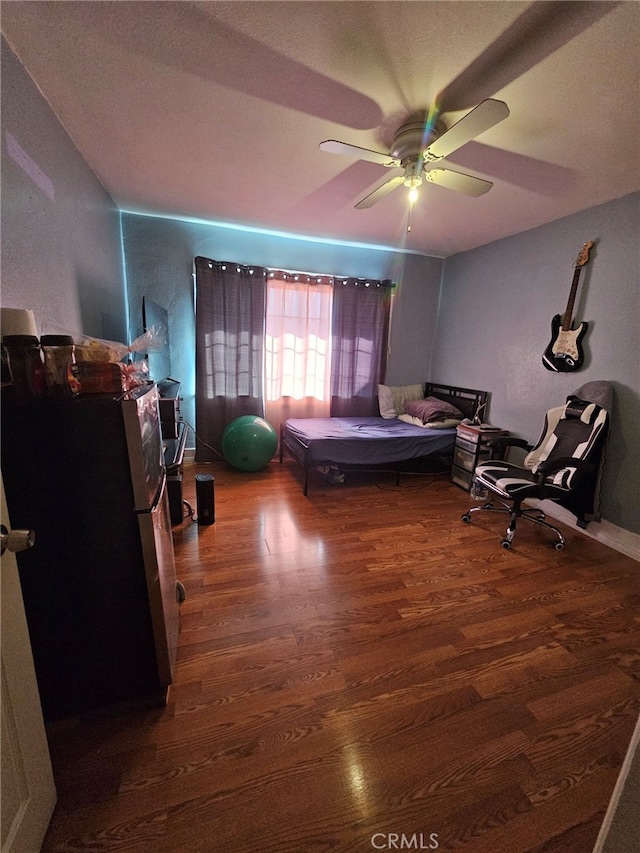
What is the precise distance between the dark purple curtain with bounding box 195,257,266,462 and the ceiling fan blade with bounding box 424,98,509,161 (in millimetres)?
2371

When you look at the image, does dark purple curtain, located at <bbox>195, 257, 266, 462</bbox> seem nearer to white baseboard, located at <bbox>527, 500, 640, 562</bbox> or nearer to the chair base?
the chair base

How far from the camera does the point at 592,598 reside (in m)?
1.92

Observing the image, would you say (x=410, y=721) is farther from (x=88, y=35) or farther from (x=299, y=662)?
(x=88, y=35)

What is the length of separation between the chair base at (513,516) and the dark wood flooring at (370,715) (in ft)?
0.55

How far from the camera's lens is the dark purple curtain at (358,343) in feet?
13.0

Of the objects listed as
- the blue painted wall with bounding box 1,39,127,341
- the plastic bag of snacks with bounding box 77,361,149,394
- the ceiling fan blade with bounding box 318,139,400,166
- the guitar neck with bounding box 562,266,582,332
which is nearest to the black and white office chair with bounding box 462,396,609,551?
the guitar neck with bounding box 562,266,582,332

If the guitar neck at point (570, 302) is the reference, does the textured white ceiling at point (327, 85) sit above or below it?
above

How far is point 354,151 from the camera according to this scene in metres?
1.64

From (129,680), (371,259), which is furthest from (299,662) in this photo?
(371,259)

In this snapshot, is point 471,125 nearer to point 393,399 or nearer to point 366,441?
point 366,441

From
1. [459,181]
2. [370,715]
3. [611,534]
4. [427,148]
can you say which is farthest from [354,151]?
[611,534]

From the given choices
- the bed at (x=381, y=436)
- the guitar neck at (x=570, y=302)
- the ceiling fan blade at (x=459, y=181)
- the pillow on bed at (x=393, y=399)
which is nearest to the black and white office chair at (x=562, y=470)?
the guitar neck at (x=570, y=302)

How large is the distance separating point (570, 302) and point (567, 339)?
1.02 ft

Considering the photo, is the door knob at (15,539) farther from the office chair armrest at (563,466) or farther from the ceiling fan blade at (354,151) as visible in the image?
the office chair armrest at (563,466)
